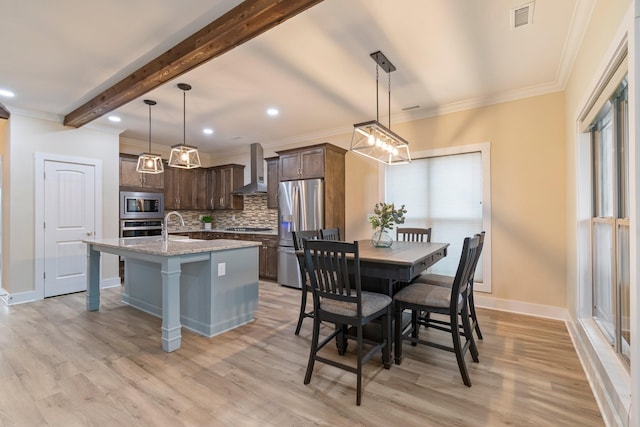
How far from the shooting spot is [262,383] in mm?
2201

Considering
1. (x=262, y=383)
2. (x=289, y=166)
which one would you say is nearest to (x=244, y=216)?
(x=289, y=166)

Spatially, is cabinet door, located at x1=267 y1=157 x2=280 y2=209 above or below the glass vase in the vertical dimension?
above

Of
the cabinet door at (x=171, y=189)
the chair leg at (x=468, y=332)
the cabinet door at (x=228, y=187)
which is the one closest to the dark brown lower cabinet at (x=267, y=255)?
the cabinet door at (x=228, y=187)

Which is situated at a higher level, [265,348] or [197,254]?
[197,254]

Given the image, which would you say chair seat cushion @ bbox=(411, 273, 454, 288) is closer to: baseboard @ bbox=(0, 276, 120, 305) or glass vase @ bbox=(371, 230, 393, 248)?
glass vase @ bbox=(371, 230, 393, 248)

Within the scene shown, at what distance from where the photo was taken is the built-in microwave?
17.5 ft

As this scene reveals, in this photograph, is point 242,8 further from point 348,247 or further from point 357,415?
point 357,415

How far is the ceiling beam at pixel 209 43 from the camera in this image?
198 cm

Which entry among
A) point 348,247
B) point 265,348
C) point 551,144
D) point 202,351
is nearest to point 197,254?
point 202,351

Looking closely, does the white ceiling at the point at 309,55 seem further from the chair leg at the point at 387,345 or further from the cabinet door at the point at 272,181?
the chair leg at the point at 387,345

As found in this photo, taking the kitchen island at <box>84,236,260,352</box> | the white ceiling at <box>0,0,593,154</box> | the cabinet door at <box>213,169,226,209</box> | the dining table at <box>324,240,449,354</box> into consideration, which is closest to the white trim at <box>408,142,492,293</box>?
the white ceiling at <box>0,0,593,154</box>

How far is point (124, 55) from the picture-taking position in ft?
9.25

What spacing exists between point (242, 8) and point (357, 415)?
2786 millimetres

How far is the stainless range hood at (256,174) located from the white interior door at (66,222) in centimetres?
251
